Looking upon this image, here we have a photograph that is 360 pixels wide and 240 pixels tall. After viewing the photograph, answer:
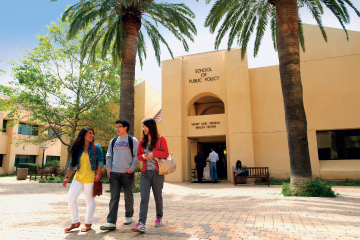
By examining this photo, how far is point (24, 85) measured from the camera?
663 inches

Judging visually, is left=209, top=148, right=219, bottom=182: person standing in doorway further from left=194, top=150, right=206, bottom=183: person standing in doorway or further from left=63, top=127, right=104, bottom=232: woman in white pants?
left=63, top=127, right=104, bottom=232: woman in white pants

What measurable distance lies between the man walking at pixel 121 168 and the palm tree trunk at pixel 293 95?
636 centimetres

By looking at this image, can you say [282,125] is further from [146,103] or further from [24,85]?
[24,85]

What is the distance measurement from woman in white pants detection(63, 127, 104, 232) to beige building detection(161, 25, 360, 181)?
1149cm

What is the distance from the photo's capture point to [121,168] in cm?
452

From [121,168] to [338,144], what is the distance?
14.1m

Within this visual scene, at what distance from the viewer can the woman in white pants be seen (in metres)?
4.39

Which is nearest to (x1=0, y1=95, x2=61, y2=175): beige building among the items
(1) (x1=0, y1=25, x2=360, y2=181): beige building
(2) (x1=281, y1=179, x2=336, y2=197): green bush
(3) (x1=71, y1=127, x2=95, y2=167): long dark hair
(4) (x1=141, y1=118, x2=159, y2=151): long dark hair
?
(1) (x1=0, y1=25, x2=360, y2=181): beige building

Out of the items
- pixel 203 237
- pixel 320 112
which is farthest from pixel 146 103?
pixel 203 237

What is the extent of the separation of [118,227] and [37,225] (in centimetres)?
161

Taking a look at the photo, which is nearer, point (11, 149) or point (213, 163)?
point (213, 163)

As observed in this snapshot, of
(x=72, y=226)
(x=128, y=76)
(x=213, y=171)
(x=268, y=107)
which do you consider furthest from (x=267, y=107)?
(x=72, y=226)

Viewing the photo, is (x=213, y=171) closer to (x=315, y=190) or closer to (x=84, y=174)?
(x=315, y=190)

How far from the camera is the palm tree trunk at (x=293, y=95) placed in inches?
343
